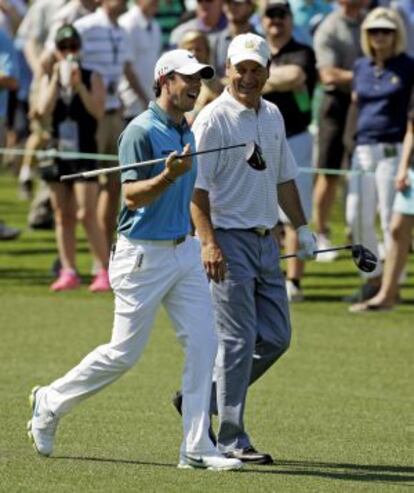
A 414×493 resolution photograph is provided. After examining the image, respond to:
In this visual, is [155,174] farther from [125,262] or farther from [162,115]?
[125,262]

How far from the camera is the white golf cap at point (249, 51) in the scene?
908 centimetres

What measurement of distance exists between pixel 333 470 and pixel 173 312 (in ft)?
3.63

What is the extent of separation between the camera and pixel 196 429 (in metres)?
8.61

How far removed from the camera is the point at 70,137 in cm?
1608

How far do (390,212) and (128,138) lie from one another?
6896 mm

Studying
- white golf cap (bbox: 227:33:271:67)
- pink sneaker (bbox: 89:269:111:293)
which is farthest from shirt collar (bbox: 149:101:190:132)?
pink sneaker (bbox: 89:269:111:293)

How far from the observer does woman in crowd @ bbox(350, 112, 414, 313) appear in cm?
1458

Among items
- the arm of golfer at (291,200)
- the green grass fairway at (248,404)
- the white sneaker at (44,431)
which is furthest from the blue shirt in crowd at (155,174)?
the green grass fairway at (248,404)

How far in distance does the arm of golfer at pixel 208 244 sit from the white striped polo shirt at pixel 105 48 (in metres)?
7.77

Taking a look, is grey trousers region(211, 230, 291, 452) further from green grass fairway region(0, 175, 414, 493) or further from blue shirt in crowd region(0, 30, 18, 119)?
blue shirt in crowd region(0, 30, 18, 119)

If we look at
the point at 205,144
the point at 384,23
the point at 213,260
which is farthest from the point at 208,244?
the point at 384,23

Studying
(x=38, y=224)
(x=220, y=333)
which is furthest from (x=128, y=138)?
(x=38, y=224)

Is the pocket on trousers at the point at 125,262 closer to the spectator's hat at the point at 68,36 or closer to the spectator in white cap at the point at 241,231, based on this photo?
the spectator in white cap at the point at 241,231

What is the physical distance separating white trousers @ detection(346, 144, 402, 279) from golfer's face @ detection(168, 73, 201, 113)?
6.61 m
